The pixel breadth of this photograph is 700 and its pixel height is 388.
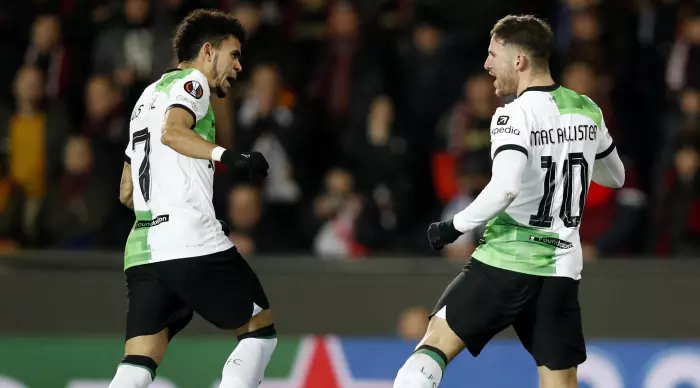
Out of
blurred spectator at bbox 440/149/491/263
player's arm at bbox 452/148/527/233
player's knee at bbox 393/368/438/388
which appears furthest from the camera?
blurred spectator at bbox 440/149/491/263

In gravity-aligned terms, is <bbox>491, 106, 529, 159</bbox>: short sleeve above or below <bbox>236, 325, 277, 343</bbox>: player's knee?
above

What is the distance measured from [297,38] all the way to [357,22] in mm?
695

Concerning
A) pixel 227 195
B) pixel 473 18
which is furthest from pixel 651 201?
pixel 227 195

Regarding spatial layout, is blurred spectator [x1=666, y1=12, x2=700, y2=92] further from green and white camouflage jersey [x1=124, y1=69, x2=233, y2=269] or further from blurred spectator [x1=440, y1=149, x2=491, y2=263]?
green and white camouflage jersey [x1=124, y1=69, x2=233, y2=269]

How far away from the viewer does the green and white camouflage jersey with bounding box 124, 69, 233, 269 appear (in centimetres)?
578

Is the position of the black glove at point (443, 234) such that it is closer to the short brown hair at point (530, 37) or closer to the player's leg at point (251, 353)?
the short brown hair at point (530, 37)

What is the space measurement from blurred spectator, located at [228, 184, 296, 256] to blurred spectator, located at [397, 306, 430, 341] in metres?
1.12

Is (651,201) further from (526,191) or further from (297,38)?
(526,191)

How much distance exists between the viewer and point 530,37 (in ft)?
18.6

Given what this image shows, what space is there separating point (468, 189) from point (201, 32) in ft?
14.5

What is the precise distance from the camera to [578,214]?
5715mm

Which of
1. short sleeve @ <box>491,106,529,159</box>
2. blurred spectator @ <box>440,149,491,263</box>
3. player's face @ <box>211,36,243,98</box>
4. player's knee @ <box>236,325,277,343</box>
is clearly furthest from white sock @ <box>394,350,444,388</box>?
blurred spectator @ <box>440,149,491,263</box>

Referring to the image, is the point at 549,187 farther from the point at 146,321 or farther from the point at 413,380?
the point at 146,321

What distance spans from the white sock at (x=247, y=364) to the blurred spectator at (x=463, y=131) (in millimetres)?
4513
